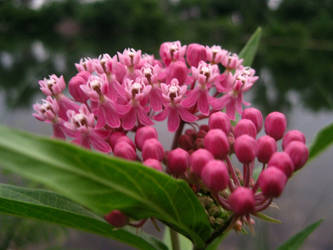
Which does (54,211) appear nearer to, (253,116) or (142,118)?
(142,118)

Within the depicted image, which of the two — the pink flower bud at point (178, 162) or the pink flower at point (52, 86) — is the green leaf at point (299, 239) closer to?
the pink flower bud at point (178, 162)

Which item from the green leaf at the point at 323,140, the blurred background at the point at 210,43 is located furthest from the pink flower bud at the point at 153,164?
the blurred background at the point at 210,43

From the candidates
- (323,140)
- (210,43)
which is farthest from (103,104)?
(210,43)

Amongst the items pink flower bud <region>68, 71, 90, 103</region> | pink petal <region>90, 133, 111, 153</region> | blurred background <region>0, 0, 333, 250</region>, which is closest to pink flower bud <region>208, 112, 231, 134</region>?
pink petal <region>90, 133, 111, 153</region>

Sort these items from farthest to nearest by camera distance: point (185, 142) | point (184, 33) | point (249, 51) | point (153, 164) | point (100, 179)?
point (184, 33)
point (249, 51)
point (185, 142)
point (153, 164)
point (100, 179)

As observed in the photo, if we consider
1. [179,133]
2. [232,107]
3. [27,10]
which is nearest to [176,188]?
[179,133]

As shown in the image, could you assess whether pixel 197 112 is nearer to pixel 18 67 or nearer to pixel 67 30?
pixel 18 67

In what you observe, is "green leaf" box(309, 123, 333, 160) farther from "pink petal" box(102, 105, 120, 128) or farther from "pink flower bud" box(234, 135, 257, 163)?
"pink petal" box(102, 105, 120, 128)
